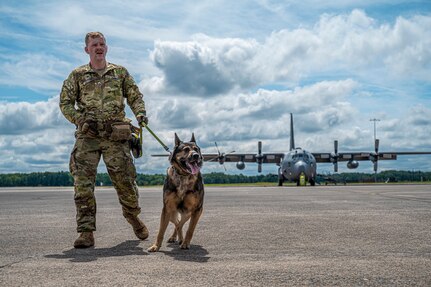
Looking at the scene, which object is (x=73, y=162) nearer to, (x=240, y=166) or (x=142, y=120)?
(x=142, y=120)

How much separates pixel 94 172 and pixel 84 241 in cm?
91

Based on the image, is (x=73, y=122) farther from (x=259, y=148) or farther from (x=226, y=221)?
(x=259, y=148)

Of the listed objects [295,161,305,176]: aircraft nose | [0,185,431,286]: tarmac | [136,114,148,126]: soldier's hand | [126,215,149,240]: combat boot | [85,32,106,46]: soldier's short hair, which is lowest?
[0,185,431,286]: tarmac

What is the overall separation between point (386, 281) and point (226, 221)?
18.3 ft

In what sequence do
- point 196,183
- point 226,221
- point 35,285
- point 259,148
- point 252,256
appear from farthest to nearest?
1. point 259,148
2. point 226,221
3. point 196,183
4. point 252,256
5. point 35,285

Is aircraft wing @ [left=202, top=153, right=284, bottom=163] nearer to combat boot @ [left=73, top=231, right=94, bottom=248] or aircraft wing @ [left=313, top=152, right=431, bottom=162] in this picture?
aircraft wing @ [left=313, top=152, right=431, bottom=162]

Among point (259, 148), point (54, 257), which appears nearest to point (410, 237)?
point (54, 257)

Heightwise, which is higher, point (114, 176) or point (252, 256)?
point (114, 176)

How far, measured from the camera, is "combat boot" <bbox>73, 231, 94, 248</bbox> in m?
6.04

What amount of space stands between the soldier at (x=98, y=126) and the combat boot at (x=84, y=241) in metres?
0.08

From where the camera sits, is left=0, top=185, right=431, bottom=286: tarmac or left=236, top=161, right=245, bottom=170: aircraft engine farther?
left=236, top=161, right=245, bottom=170: aircraft engine

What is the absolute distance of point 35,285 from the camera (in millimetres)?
3768

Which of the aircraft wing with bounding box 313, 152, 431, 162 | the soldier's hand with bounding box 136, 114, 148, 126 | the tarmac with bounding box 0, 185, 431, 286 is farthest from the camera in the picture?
the aircraft wing with bounding box 313, 152, 431, 162

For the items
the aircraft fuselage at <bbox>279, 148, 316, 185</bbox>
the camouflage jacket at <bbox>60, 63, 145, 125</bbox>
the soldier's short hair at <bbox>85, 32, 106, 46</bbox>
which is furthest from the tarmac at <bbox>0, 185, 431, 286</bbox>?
the aircraft fuselage at <bbox>279, 148, 316, 185</bbox>
